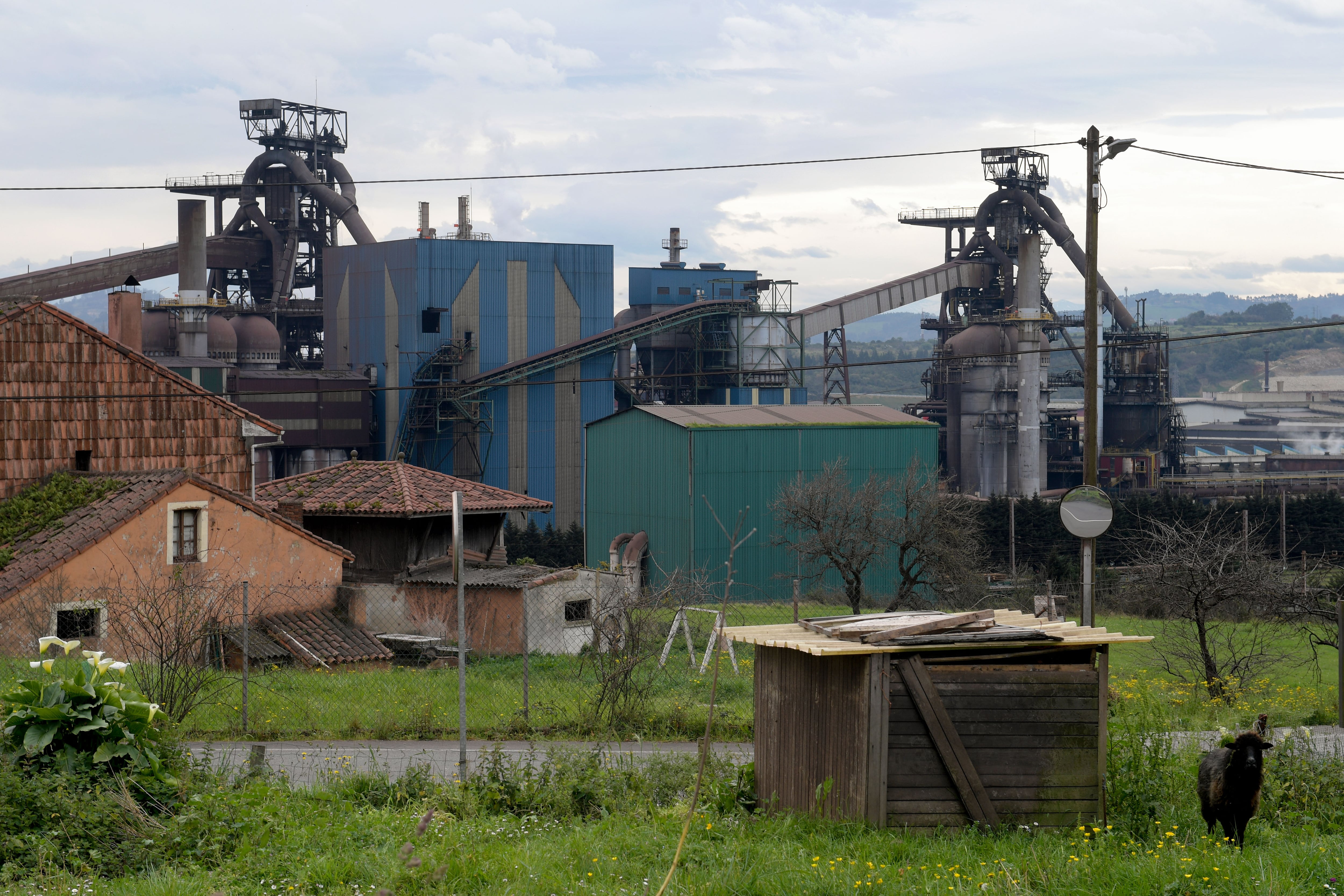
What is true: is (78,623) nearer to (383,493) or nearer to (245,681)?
(245,681)

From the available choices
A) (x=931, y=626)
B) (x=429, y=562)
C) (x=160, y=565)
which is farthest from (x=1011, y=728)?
(x=429, y=562)

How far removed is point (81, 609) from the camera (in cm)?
1526

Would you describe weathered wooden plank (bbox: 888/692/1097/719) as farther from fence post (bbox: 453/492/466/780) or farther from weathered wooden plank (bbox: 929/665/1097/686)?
fence post (bbox: 453/492/466/780)

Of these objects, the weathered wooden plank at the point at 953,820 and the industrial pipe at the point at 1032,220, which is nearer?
the weathered wooden plank at the point at 953,820

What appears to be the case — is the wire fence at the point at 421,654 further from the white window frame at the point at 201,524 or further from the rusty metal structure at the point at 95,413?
the rusty metal structure at the point at 95,413

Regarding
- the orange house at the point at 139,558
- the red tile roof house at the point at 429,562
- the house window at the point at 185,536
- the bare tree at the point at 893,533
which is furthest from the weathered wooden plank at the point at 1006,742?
the bare tree at the point at 893,533

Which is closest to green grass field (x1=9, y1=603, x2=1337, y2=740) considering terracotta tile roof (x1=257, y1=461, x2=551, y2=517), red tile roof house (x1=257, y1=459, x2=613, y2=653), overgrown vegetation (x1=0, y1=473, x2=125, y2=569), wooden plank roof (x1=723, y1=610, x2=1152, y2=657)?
red tile roof house (x1=257, y1=459, x2=613, y2=653)

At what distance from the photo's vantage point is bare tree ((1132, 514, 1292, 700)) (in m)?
15.0

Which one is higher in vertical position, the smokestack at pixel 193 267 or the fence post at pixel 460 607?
the smokestack at pixel 193 267

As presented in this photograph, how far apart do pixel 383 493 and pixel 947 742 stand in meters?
15.3

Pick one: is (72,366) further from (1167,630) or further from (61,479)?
(1167,630)

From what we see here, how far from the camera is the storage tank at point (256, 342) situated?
54.6 m

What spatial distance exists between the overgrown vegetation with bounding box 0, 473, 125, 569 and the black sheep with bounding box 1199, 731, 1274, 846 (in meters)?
15.7

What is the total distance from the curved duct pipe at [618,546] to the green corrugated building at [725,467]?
1.40 ft
